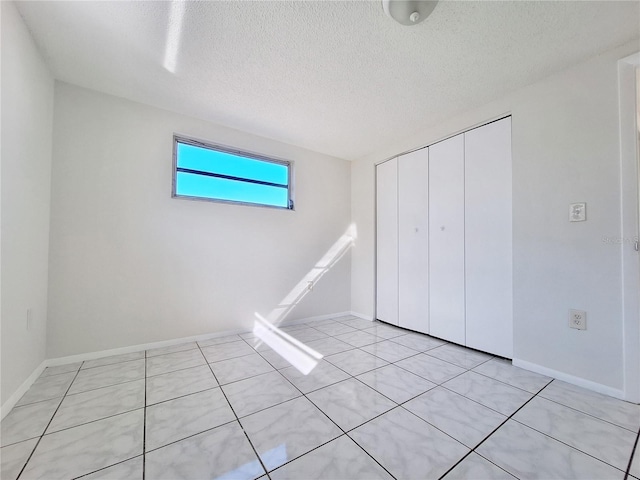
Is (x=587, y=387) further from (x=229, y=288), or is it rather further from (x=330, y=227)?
(x=229, y=288)

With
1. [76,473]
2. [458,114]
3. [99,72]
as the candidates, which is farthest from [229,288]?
[458,114]

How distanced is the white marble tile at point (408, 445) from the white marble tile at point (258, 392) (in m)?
0.55

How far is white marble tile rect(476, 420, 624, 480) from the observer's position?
3.63ft

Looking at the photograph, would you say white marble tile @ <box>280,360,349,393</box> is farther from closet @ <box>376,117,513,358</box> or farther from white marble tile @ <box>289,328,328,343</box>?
closet @ <box>376,117,513,358</box>

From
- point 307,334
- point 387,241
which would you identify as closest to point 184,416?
point 307,334

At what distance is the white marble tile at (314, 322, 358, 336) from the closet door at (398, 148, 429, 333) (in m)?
0.67

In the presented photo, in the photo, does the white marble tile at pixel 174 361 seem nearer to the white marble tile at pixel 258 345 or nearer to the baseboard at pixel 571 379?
the white marble tile at pixel 258 345

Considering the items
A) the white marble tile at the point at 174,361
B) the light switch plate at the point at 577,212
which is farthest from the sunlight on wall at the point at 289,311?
the light switch plate at the point at 577,212

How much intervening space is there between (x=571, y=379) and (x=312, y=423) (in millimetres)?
1911

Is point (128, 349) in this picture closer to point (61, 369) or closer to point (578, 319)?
point (61, 369)

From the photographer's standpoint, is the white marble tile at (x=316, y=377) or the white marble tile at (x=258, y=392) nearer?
the white marble tile at (x=258, y=392)

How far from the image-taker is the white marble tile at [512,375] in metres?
1.83

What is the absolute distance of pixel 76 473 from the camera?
109 cm

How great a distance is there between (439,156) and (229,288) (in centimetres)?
273
